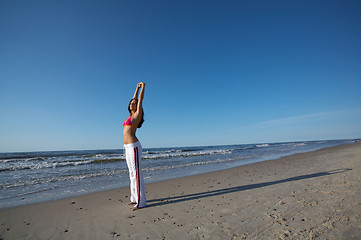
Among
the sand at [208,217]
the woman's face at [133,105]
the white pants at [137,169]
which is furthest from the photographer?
the woman's face at [133,105]

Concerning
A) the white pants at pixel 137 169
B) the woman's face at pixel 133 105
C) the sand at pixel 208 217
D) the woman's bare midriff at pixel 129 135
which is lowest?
the sand at pixel 208 217

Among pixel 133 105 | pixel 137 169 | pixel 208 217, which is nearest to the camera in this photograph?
pixel 208 217

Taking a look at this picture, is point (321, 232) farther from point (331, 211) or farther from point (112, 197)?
point (112, 197)

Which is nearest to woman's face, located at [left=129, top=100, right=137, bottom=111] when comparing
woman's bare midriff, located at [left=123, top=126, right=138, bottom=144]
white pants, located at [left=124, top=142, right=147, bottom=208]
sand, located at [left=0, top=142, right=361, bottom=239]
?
woman's bare midriff, located at [left=123, top=126, right=138, bottom=144]

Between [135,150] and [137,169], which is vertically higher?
[135,150]

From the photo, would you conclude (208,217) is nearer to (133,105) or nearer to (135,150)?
(135,150)

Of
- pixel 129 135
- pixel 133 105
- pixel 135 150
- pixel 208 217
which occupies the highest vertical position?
pixel 133 105

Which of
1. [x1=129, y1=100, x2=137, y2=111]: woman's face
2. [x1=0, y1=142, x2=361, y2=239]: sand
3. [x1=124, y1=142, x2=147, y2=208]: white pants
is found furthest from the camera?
[x1=129, y1=100, x2=137, y2=111]: woman's face

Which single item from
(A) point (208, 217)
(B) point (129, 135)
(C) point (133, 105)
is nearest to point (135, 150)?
(B) point (129, 135)

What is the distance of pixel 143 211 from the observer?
4082 mm

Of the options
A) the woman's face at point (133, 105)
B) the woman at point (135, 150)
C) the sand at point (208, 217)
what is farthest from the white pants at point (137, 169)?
the woman's face at point (133, 105)

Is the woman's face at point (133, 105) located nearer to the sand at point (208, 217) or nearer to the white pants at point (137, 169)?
the white pants at point (137, 169)

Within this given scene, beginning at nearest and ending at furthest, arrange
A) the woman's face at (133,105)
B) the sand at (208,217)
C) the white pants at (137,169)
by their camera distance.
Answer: the sand at (208,217) < the white pants at (137,169) < the woman's face at (133,105)

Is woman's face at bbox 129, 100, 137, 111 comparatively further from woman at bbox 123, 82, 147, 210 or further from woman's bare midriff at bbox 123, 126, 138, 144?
woman's bare midriff at bbox 123, 126, 138, 144
